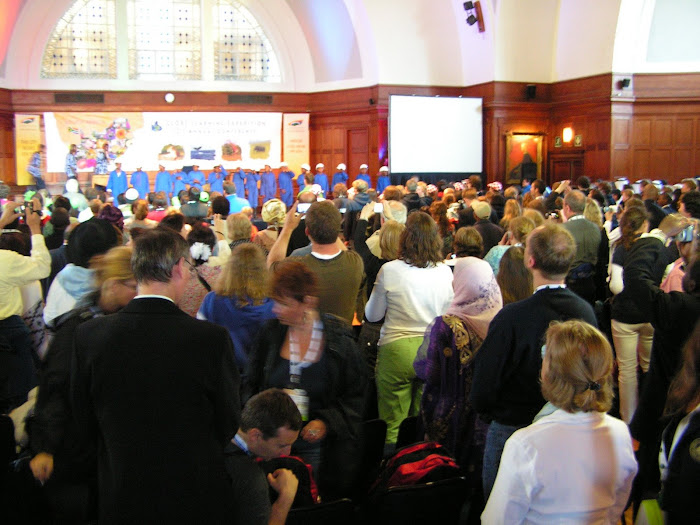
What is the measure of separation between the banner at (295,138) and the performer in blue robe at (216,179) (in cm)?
243

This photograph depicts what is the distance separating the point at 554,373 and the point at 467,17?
17.3 m

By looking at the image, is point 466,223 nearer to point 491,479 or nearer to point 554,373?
point 491,479

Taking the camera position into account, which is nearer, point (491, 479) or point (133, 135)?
point (491, 479)

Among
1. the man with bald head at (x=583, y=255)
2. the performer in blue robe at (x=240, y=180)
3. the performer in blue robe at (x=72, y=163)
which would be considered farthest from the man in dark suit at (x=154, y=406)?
the performer in blue robe at (x=72, y=163)

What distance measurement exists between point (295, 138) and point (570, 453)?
19794 mm

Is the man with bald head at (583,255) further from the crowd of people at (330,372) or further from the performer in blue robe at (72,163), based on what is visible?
the performer in blue robe at (72,163)

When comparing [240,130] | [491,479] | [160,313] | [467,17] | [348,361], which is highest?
[467,17]

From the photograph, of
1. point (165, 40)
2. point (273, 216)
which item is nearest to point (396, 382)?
point (273, 216)

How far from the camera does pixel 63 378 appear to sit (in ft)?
7.46

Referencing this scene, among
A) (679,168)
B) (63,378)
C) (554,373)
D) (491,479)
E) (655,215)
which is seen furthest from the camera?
(679,168)

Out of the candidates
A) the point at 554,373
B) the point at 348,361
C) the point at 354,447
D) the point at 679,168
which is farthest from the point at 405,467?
the point at 679,168

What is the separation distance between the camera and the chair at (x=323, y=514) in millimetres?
2287

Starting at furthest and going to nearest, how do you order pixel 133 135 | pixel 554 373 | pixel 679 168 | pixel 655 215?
pixel 133 135, pixel 679 168, pixel 655 215, pixel 554 373

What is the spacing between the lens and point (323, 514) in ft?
7.57
